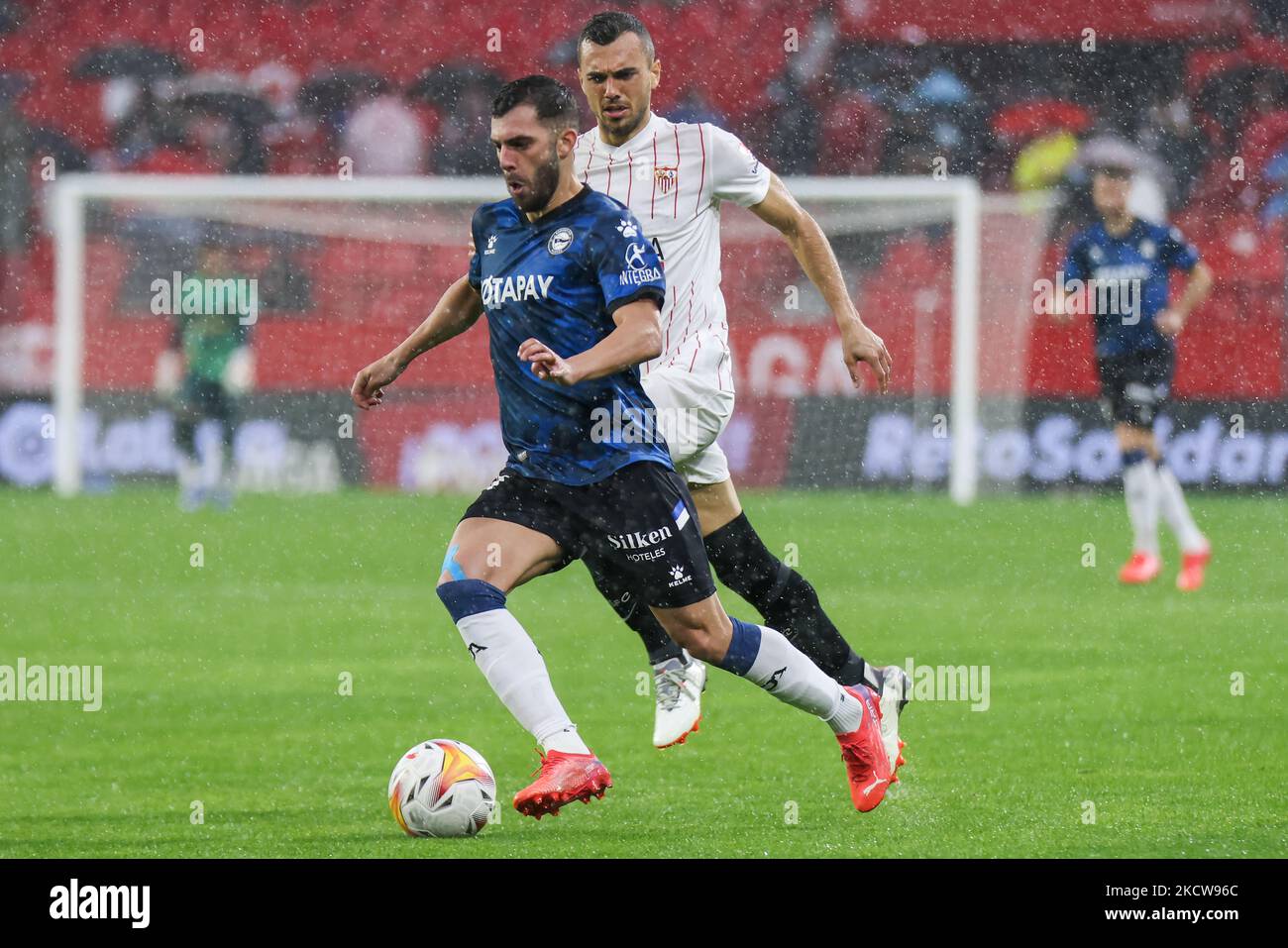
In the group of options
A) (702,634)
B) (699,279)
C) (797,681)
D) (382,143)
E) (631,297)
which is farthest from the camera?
(382,143)

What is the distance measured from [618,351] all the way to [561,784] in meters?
0.98

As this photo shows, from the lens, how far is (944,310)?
17062 mm

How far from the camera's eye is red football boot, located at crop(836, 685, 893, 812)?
5.13m

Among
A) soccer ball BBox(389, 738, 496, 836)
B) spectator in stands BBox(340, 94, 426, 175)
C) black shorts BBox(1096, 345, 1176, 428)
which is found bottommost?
soccer ball BBox(389, 738, 496, 836)

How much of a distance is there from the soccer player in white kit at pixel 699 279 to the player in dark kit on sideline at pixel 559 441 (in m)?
0.64

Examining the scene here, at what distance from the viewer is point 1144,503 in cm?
1073

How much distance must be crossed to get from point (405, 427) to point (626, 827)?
11.9 meters

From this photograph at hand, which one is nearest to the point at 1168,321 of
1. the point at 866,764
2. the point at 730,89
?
the point at 866,764

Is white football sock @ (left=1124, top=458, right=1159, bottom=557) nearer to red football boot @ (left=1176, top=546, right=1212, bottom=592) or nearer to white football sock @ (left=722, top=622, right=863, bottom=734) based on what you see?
red football boot @ (left=1176, top=546, right=1212, bottom=592)

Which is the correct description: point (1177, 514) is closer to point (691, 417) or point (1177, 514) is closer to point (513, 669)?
point (691, 417)

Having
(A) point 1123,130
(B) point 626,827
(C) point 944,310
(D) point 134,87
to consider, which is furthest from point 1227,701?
(D) point 134,87

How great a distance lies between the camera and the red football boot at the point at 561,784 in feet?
14.5

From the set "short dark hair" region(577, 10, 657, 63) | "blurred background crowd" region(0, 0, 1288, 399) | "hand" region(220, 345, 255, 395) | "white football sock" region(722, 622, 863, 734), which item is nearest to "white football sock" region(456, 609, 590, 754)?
"white football sock" region(722, 622, 863, 734)

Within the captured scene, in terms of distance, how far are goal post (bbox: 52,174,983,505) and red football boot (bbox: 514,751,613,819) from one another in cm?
1143
